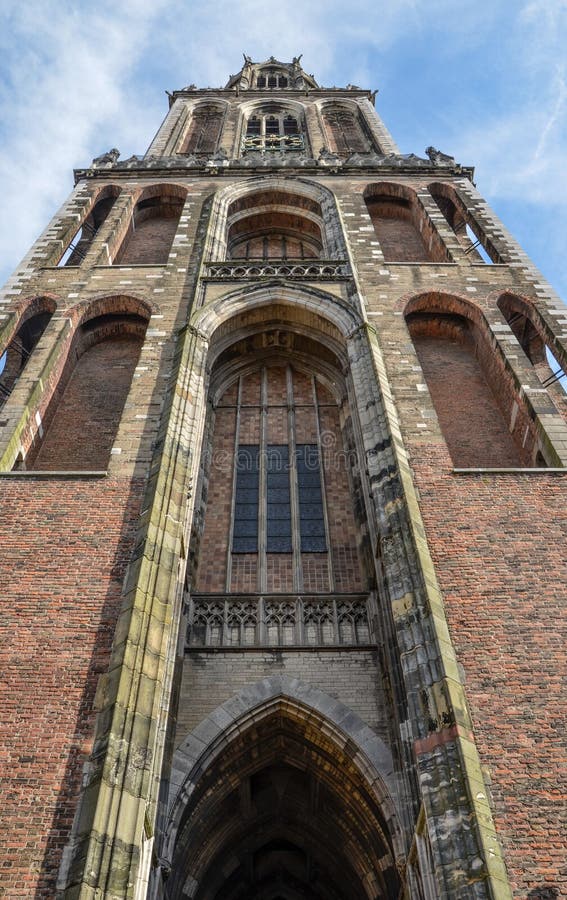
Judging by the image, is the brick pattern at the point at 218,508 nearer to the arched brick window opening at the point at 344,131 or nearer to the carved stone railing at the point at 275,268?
the carved stone railing at the point at 275,268

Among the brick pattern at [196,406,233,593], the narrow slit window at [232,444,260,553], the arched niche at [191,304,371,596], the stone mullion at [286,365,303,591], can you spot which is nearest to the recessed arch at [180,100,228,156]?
the arched niche at [191,304,371,596]

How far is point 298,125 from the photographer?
2662 cm

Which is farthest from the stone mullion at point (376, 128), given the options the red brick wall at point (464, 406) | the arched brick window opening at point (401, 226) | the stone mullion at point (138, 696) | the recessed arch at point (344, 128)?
the stone mullion at point (138, 696)

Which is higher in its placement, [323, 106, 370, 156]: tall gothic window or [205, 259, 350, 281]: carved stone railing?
[323, 106, 370, 156]: tall gothic window

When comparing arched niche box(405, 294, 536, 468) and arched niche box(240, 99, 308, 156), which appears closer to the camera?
arched niche box(405, 294, 536, 468)

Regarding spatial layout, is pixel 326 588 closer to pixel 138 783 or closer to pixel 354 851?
pixel 354 851

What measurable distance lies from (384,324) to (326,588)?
5425 mm

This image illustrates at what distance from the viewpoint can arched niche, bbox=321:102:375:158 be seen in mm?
24359

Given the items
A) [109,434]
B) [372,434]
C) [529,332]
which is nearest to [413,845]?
[372,434]

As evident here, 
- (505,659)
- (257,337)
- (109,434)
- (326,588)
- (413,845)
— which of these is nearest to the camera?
(413,845)

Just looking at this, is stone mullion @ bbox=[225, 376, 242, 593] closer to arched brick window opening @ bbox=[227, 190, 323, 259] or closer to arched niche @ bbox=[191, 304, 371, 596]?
arched niche @ bbox=[191, 304, 371, 596]

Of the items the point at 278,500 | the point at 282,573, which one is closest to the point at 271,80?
the point at 278,500

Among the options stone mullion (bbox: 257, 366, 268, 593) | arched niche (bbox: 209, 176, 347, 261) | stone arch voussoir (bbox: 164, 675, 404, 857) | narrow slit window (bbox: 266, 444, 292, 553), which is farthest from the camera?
arched niche (bbox: 209, 176, 347, 261)

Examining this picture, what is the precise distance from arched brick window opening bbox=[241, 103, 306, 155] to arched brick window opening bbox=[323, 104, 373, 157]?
108 cm
